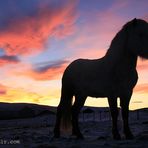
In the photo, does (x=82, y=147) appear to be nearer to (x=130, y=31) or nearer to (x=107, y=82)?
(x=107, y=82)

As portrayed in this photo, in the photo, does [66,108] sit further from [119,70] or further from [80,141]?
[119,70]

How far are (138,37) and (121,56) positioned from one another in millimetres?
605

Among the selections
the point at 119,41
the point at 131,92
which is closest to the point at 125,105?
the point at 131,92

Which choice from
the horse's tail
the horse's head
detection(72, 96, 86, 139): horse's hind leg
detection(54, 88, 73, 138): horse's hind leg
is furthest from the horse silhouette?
detection(54, 88, 73, 138): horse's hind leg

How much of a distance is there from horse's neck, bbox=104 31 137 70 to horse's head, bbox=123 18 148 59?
0.43 ft

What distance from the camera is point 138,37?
866cm

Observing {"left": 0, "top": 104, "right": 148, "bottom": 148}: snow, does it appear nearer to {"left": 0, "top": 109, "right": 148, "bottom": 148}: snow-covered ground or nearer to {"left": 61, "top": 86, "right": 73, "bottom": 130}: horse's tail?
{"left": 0, "top": 109, "right": 148, "bottom": 148}: snow-covered ground

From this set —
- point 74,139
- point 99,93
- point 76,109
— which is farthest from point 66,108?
point 99,93

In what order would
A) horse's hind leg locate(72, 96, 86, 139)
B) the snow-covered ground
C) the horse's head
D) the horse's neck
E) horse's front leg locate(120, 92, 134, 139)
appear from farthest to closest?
horse's hind leg locate(72, 96, 86, 139)
the horse's neck
horse's front leg locate(120, 92, 134, 139)
the horse's head
the snow-covered ground

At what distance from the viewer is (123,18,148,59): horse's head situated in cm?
859

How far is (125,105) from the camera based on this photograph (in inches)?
352

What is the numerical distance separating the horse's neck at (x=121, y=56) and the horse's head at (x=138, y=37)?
0.13m

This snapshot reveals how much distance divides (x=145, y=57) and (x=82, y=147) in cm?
295

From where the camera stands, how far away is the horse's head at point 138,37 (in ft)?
28.2
